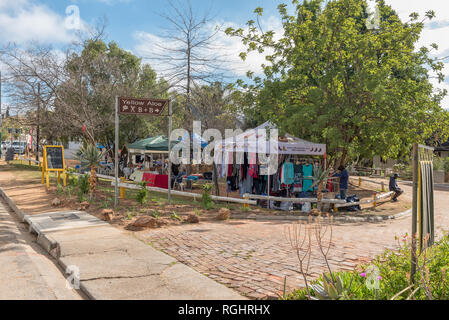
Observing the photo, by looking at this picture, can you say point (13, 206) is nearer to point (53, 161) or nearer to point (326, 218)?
point (53, 161)

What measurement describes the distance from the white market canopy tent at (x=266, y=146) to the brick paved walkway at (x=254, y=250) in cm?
326

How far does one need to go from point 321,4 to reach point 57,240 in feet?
46.3

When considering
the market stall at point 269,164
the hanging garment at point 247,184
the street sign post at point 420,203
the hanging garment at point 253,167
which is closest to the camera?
the street sign post at point 420,203

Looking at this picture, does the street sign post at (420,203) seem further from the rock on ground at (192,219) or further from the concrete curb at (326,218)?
the concrete curb at (326,218)

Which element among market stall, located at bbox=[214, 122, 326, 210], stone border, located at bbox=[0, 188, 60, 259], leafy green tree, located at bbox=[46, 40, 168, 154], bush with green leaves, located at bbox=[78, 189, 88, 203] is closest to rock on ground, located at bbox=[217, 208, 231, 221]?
market stall, located at bbox=[214, 122, 326, 210]

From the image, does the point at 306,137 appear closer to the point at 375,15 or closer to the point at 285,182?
the point at 285,182

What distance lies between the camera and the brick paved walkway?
4746mm

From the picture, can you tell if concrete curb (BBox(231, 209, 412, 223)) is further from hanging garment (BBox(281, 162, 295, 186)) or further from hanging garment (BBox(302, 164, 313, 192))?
hanging garment (BBox(302, 164, 313, 192))

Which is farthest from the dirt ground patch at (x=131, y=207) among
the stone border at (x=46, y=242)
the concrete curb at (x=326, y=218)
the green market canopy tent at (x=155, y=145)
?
the green market canopy tent at (x=155, y=145)

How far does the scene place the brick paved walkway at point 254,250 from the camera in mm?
4746

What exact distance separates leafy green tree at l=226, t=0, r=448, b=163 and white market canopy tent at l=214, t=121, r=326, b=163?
0.58 m

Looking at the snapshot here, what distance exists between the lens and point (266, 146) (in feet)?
39.6
